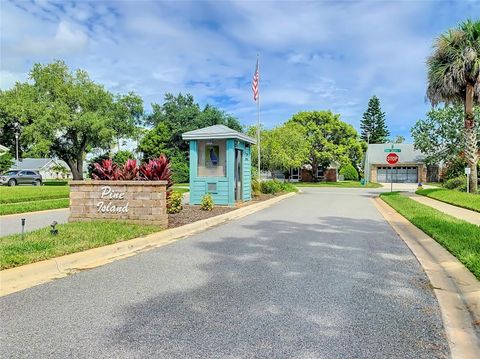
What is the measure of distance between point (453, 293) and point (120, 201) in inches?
276

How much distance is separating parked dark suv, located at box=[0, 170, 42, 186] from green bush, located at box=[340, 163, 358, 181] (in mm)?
35801

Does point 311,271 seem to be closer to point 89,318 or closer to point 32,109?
point 89,318

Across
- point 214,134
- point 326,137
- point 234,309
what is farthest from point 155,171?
point 326,137

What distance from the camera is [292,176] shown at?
51.0 meters

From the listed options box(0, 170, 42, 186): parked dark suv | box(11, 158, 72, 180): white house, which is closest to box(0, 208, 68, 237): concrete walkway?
box(0, 170, 42, 186): parked dark suv

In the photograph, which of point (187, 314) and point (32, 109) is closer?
point (187, 314)

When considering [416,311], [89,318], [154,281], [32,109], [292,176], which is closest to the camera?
[89,318]

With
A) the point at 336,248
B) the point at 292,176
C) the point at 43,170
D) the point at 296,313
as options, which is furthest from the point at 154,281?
the point at 43,170

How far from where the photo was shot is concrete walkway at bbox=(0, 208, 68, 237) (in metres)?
9.01

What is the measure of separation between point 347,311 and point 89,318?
2.56 meters

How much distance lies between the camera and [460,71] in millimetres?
20109

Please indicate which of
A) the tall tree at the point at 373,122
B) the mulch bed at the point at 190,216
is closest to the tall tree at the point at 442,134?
the mulch bed at the point at 190,216

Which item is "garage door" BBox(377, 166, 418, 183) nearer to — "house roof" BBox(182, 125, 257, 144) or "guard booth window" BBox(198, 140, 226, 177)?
"house roof" BBox(182, 125, 257, 144)

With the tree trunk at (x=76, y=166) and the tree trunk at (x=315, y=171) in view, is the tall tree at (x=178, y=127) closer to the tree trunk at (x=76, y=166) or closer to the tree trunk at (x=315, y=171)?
the tree trunk at (x=76, y=166)
